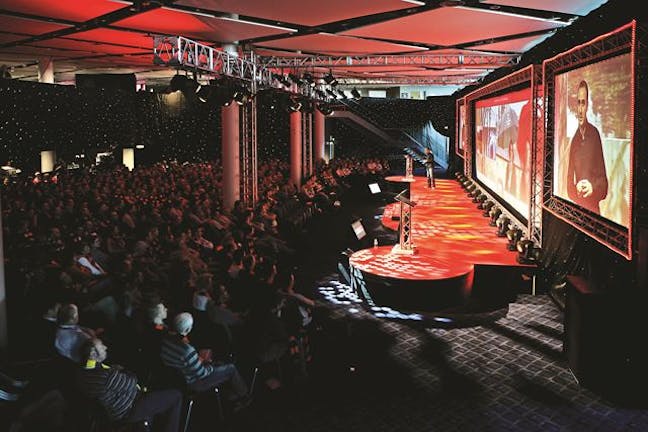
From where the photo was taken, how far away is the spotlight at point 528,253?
8844mm

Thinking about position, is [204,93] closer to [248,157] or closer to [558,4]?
[248,157]

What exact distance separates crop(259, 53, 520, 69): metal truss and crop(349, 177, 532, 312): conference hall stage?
4.20 m

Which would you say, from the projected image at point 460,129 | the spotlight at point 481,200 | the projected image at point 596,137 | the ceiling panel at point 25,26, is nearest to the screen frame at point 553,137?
the projected image at point 596,137

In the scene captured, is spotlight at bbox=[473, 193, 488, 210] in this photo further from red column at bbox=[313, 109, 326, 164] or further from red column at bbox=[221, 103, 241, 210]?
red column at bbox=[313, 109, 326, 164]

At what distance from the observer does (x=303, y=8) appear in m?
7.80

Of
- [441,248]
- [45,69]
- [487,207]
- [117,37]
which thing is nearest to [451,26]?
[441,248]

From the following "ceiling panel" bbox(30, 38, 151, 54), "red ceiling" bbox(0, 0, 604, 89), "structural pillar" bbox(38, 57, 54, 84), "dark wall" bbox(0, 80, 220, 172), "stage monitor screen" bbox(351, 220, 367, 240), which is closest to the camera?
"red ceiling" bbox(0, 0, 604, 89)

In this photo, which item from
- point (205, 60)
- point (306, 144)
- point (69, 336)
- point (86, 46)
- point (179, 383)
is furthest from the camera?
point (306, 144)

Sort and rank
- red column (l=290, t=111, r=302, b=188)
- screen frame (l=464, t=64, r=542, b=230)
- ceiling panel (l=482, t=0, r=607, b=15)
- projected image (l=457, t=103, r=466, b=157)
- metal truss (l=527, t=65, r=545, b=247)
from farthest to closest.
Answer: projected image (l=457, t=103, r=466, b=157), red column (l=290, t=111, r=302, b=188), screen frame (l=464, t=64, r=542, b=230), metal truss (l=527, t=65, r=545, b=247), ceiling panel (l=482, t=0, r=607, b=15)

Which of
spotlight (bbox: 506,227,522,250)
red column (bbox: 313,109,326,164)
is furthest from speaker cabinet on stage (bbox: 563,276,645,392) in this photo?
red column (bbox: 313,109,326,164)

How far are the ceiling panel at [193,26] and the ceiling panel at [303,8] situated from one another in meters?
0.83

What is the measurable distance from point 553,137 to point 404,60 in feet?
18.8

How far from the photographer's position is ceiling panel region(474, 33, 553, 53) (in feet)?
34.7

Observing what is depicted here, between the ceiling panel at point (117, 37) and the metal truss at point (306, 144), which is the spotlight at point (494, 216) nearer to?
the ceiling panel at point (117, 37)
